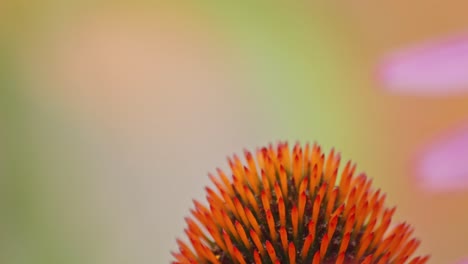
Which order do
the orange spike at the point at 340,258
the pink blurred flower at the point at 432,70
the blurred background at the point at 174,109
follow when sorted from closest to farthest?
the orange spike at the point at 340,258
the pink blurred flower at the point at 432,70
the blurred background at the point at 174,109

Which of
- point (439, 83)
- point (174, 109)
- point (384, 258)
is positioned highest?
point (174, 109)

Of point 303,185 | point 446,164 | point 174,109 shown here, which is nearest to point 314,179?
point 303,185

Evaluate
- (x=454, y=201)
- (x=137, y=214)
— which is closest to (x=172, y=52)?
(x=137, y=214)

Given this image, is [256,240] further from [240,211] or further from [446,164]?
[446,164]

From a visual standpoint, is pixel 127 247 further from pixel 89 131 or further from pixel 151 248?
pixel 89 131

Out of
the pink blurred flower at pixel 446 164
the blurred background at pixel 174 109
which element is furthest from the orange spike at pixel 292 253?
the blurred background at pixel 174 109

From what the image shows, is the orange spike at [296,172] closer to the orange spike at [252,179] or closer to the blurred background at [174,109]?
the orange spike at [252,179]
